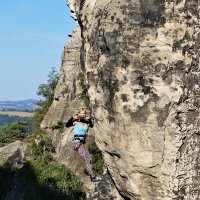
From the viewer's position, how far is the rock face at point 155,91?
7.84 meters

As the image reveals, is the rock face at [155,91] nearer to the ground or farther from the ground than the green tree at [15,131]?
farther from the ground

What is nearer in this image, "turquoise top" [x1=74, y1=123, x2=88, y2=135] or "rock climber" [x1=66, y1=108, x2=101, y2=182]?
"rock climber" [x1=66, y1=108, x2=101, y2=182]

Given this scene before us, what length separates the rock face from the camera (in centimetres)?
784

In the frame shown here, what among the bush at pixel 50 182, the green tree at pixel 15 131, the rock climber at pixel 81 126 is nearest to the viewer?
the rock climber at pixel 81 126

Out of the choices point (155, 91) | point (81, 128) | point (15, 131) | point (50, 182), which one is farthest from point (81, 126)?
point (15, 131)

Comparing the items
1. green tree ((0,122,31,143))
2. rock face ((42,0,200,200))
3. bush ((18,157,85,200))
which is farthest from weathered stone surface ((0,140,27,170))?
rock face ((42,0,200,200))

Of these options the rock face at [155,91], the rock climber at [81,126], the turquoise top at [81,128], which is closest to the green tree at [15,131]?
the rock climber at [81,126]

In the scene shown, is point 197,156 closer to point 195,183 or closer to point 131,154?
point 195,183

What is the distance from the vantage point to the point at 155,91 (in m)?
7.83

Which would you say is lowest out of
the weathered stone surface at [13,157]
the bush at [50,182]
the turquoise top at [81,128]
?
the bush at [50,182]

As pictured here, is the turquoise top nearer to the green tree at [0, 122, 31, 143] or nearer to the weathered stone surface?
the weathered stone surface

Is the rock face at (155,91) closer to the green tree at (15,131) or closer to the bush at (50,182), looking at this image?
the bush at (50,182)

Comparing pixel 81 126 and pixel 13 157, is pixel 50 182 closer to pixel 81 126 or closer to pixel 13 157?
pixel 13 157

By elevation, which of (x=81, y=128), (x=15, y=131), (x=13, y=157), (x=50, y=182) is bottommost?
(x=50, y=182)
